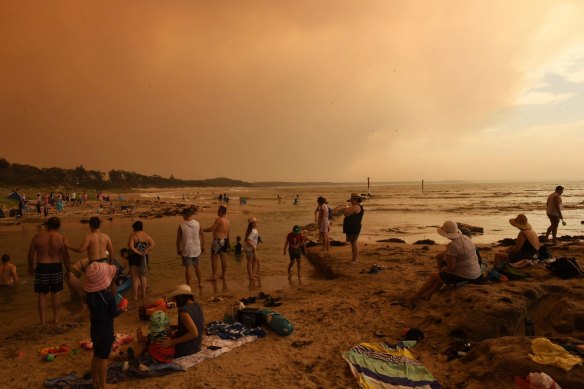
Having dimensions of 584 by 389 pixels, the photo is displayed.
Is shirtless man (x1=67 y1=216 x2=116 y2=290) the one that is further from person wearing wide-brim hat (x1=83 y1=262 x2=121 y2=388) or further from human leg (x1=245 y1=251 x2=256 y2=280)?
human leg (x1=245 y1=251 x2=256 y2=280)

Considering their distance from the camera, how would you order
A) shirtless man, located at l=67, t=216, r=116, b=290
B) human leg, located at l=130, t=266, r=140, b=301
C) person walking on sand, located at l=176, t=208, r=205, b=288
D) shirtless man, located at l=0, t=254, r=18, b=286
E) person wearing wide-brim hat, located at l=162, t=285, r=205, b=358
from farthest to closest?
shirtless man, located at l=0, t=254, r=18, b=286 → person walking on sand, located at l=176, t=208, r=205, b=288 → human leg, located at l=130, t=266, r=140, b=301 → shirtless man, located at l=67, t=216, r=116, b=290 → person wearing wide-brim hat, located at l=162, t=285, r=205, b=358

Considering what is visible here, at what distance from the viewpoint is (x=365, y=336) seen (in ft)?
20.2

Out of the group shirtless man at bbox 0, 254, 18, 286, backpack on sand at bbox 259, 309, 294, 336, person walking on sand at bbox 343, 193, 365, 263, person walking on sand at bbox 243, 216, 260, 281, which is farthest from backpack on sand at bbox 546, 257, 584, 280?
shirtless man at bbox 0, 254, 18, 286

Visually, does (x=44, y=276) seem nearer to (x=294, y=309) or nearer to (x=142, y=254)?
(x=142, y=254)

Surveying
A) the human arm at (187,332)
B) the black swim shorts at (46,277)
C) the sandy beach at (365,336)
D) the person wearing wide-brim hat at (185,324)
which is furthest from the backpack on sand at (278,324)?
the black swim shorts at (46,277)

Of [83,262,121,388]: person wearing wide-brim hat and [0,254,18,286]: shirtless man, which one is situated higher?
[83,262,121,388]: person wearing wide-brim hat

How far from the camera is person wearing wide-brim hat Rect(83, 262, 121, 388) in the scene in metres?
4.25

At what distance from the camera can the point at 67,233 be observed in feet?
65.1

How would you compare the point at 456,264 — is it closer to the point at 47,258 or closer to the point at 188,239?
the point at 188,239

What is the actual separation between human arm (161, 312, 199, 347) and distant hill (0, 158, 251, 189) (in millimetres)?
67486

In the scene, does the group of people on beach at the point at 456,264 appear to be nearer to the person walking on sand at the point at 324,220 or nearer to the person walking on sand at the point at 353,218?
the person walking on sand at the point at 353,218

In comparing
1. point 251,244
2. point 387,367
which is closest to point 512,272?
point 387,367

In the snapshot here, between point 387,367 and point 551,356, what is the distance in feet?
6.51

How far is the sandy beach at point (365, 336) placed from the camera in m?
→ 4.66
